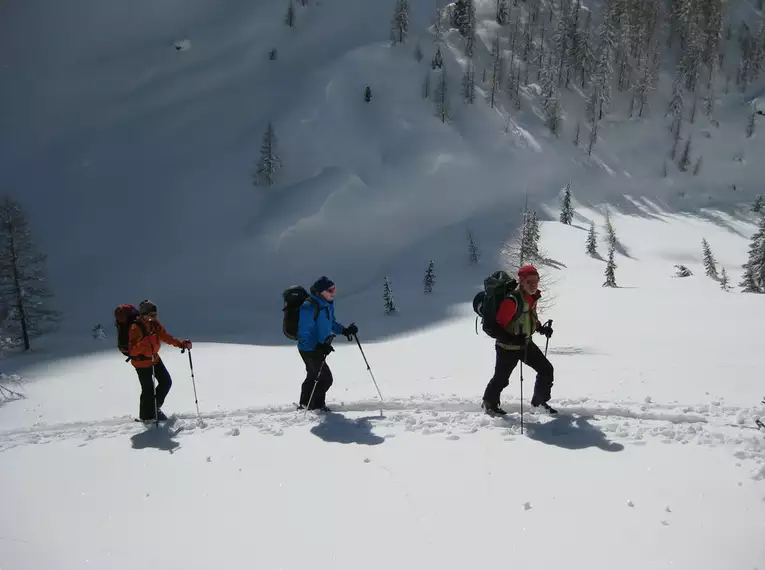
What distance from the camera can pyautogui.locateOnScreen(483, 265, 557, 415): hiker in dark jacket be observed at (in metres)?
7.12

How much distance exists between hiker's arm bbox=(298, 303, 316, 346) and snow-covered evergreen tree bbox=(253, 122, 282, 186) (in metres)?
47.5

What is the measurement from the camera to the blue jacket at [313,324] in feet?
→ 26.6

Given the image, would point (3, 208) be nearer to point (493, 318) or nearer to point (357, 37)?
point (493, 318)

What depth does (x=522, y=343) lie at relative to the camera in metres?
7.34

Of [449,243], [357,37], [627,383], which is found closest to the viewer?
[627,383]

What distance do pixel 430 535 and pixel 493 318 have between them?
337 cm

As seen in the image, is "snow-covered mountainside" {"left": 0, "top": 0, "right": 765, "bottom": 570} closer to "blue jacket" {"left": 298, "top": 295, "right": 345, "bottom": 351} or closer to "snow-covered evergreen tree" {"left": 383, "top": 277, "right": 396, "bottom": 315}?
"snow-covered evergreen tree" {"left": 383, "top": 277, "right": 396, "bottom": 315}

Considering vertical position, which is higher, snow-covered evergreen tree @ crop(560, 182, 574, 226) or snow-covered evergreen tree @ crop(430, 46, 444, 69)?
snow-covered evergreen tree @ crop(430, 46, 444, 69)

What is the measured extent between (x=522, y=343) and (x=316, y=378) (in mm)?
3493

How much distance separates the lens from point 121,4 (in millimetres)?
67875

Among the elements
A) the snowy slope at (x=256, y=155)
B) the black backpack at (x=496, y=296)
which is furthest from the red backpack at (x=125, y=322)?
the snowy slope at (x=256, y=155)

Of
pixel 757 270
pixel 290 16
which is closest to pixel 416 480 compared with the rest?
pixel 757 270

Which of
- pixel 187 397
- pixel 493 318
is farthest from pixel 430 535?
pixel 187 397

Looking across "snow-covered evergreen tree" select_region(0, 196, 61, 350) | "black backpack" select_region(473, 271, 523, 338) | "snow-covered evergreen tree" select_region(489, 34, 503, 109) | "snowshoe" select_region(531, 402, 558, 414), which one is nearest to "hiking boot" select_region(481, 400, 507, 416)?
"snowshoe" select_region(531, 402, 558, 414)
